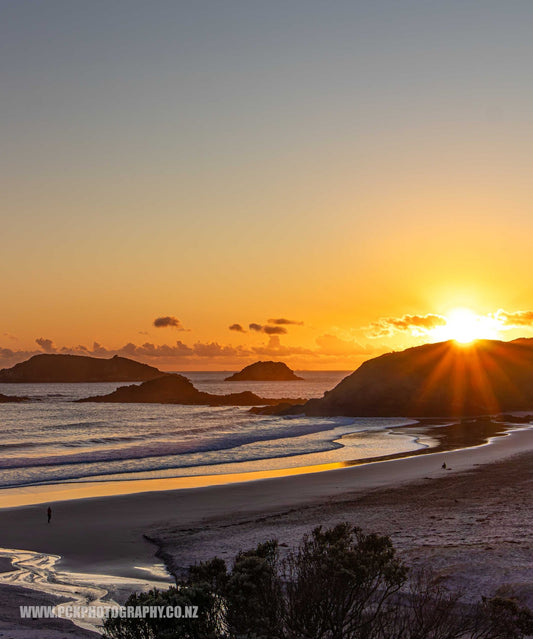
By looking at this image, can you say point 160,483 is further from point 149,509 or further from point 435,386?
point 435,386

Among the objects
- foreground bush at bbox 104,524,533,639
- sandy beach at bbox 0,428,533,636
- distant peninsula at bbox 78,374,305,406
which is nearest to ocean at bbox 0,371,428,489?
sandy beach at bbox 0,428,533,636

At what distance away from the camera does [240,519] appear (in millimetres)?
22719

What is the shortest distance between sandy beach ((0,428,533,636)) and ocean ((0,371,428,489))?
8.53m

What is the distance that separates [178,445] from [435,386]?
45.0m

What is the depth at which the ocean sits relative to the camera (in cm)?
3778

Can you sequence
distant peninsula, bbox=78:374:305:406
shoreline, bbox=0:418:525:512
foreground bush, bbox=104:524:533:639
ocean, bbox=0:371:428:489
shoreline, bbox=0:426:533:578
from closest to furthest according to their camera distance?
foreground bush, bbox=104:524:533:639 < shoreline, bbox=0:426:533:578 < shoreline, bbox=0:418:525:512 < ocean, bbox=0:371:428:489 < distant peninsula, bbox=78:374:305:406

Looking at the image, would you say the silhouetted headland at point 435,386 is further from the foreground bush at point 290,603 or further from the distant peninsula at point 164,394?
the foreground bush at point 290,603

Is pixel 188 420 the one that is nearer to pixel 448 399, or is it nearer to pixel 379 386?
pixel 379 386

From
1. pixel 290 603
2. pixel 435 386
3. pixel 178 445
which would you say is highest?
pixel 435 386

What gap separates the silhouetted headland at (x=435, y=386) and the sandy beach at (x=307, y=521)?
162 ft

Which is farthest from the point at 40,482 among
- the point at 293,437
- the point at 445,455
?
the point at 293,437

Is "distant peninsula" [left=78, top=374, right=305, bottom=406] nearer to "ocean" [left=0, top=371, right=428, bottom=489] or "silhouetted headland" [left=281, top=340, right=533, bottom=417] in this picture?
"silhouetted headland" [left=281, top=340, right=533, bottom=417]

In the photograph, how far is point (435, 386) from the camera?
276ft

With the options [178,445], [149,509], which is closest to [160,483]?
[149,509]
